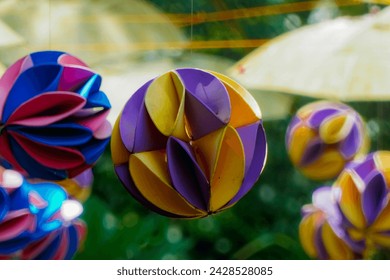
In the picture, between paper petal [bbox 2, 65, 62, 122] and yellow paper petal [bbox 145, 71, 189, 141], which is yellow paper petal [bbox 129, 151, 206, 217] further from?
paper petal [bbox 2, 65, 62, 122]

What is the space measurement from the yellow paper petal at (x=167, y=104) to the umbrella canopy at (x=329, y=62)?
327 millimetres

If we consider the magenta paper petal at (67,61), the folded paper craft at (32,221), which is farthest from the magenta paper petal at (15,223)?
the magenta paper petal at (67,61)

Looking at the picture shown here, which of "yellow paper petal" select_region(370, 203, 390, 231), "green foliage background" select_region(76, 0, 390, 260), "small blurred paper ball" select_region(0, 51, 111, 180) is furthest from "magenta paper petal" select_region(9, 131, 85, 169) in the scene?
"yellow paper petal" select_region(370, 203, 390, 231)

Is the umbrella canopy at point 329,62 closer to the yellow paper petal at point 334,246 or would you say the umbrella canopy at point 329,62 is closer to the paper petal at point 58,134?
the yellow paper petal at point 334,246

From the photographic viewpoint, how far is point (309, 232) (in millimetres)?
1607

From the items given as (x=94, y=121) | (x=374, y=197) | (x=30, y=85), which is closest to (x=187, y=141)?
(x=94, y=121)

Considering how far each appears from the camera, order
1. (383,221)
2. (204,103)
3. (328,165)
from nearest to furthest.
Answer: (204,103) → (383,221) → (328,165)

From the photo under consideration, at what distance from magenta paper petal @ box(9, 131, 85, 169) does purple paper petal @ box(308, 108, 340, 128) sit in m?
0.45

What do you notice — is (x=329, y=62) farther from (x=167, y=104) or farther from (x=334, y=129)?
(x=167, y=104)

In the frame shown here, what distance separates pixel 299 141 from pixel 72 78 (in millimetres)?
457

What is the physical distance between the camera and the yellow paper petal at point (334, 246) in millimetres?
1533
